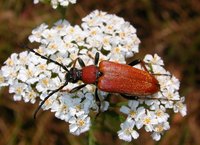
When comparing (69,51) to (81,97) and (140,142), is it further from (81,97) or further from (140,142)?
(140,142)

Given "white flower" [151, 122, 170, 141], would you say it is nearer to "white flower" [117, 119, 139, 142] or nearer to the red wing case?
"white flower" [117, 119, 139, 142]

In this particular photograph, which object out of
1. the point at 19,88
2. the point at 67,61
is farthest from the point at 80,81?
the point at 19,88

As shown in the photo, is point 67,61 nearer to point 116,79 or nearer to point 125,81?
point 116,79

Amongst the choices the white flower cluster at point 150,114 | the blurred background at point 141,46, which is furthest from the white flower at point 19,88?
the blurred background at point 141,46

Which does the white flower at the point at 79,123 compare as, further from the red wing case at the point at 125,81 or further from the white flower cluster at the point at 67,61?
the red wing case at the point at 125,81

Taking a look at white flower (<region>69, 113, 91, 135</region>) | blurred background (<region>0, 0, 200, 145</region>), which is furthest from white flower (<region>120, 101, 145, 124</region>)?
blurred background (<region>0, 0, 200, 145</region>)

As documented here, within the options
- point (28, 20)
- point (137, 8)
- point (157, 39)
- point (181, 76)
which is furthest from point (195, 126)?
point (28, 20)
